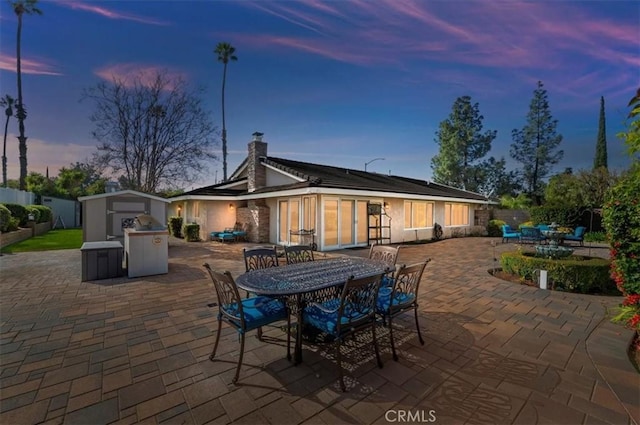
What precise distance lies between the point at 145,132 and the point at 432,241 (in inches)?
740

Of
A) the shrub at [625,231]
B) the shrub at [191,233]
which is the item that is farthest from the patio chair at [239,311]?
the shrub at [191,233]

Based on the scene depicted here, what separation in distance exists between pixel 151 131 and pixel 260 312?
62.6ft

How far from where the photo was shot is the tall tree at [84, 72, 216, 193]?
16.8 meters

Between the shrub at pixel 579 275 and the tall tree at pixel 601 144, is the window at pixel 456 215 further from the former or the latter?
the tall tree at pixel 601 144

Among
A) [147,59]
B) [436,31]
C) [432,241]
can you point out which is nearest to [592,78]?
[436,31]

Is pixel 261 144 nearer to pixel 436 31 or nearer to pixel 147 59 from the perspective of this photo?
pixel 147 59

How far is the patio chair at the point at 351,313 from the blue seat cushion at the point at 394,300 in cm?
32

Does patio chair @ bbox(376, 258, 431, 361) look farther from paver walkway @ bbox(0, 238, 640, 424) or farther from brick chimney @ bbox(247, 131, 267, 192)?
brick chimney @ bbox(247, 131, 267, 192)

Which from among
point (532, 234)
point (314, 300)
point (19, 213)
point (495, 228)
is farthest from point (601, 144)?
point (19, 213)

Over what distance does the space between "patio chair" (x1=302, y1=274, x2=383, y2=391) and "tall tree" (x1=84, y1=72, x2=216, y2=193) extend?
748 inches

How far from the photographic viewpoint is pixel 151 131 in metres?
17.7

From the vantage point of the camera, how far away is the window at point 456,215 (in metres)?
16.7

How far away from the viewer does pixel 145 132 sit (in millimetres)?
17562

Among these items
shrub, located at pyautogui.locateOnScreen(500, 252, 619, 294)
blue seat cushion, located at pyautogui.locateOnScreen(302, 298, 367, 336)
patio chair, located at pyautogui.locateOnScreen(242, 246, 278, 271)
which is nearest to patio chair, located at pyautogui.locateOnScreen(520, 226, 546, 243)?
shrub, located at pyautogui.locateOnScreen(500, 252, 619, 294)
